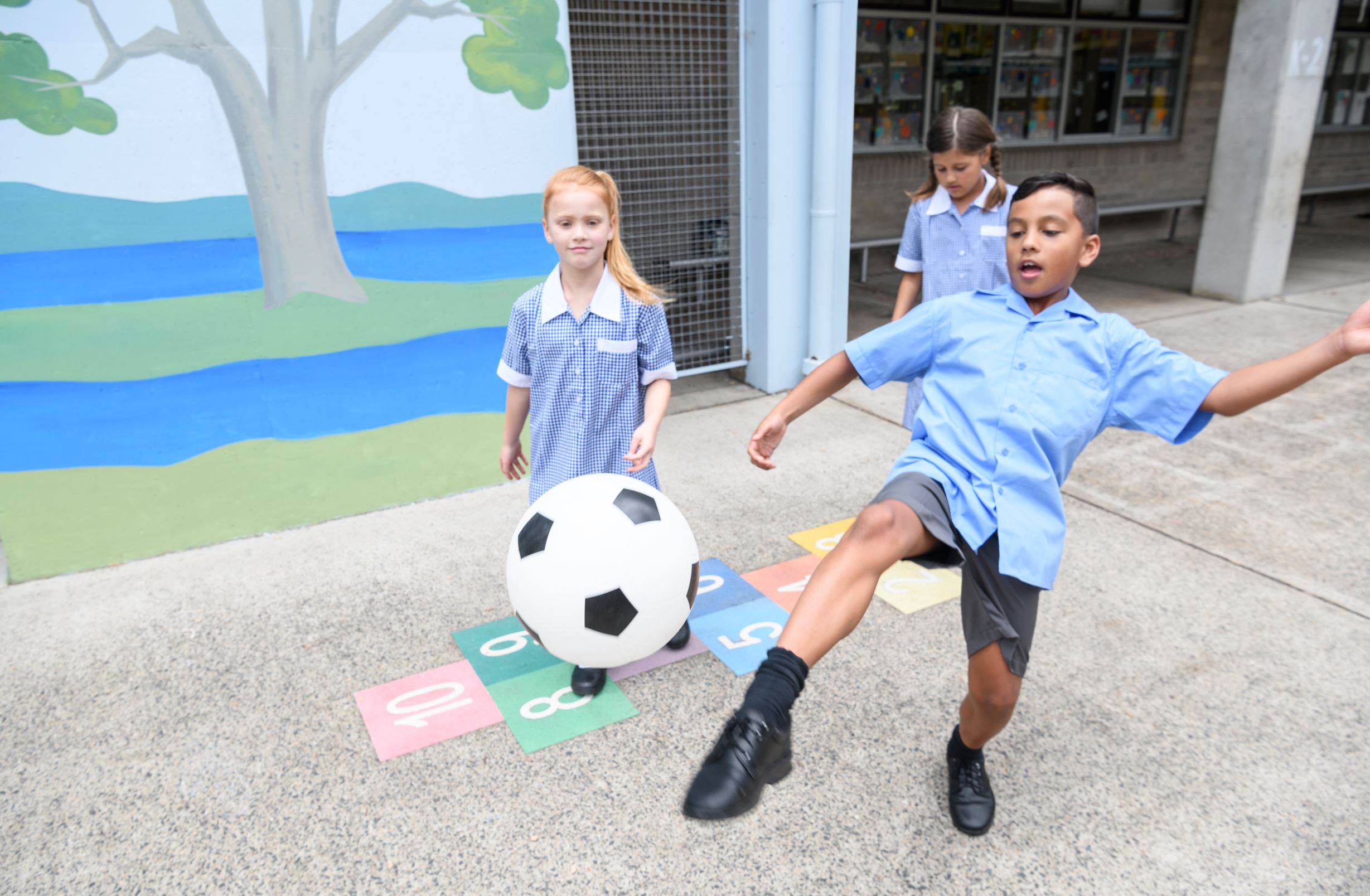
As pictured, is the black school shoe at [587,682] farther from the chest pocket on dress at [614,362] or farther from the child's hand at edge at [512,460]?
the chest pocket on dress at [614,362]

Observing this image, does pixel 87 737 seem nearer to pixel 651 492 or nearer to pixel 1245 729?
pixel 651 492

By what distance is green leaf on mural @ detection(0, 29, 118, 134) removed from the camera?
3.35 m

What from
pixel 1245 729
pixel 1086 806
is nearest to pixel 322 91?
pixel 1086 806

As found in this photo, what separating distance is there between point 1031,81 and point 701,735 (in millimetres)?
10545

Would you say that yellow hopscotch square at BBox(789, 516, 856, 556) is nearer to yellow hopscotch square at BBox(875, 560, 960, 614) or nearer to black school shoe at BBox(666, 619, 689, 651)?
yellow hopscotch square at BBox(875, 560, 960, 614)

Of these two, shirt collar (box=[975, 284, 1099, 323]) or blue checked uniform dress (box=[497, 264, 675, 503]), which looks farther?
blue checked uniform dress (box=[497, 264, 675, 503])

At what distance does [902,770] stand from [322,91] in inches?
141

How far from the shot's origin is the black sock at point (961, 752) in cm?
236

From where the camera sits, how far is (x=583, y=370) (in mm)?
2756

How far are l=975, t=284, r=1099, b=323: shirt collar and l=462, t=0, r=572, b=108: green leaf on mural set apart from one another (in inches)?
117

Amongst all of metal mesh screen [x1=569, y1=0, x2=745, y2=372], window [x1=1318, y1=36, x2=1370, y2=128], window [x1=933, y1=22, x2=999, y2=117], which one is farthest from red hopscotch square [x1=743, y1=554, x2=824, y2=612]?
window [x1=1318, y1=36, x2=1370, y2=128]

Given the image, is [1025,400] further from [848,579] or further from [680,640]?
[680,640]

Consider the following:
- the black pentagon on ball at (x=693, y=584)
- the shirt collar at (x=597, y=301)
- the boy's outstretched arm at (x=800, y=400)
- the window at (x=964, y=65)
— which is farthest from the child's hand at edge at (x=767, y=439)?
the window at (x=964, y=65)

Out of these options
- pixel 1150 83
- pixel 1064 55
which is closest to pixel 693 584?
pixel 1064 55
